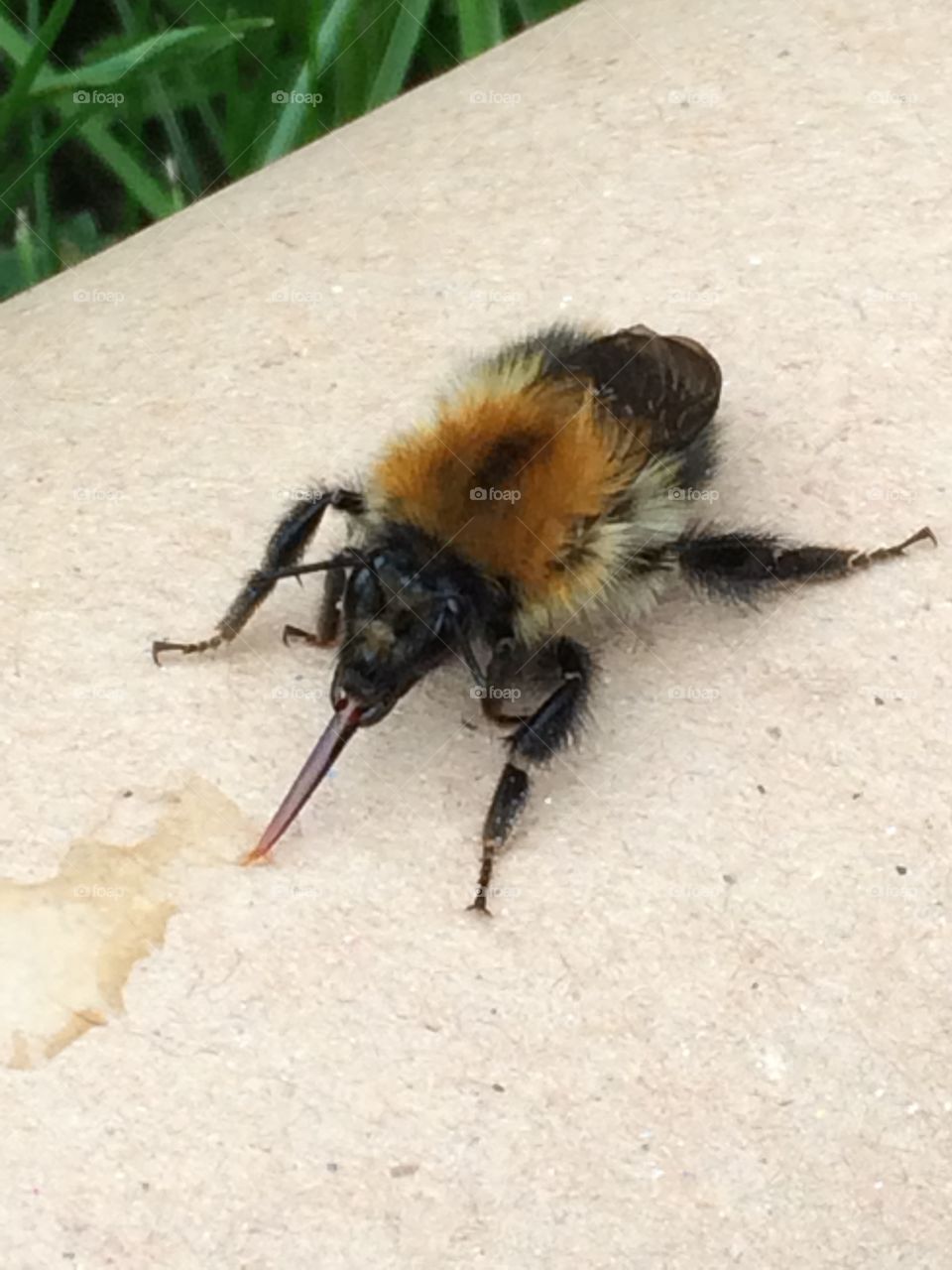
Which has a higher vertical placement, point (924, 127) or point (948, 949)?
point (924, 127)

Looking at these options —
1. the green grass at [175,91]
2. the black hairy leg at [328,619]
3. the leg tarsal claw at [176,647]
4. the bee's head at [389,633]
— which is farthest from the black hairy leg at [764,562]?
the green grass at [175,91]

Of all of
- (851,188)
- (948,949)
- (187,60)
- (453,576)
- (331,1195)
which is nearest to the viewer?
(331,1195)

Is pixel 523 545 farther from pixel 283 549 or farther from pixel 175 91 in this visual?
pixel 175 91

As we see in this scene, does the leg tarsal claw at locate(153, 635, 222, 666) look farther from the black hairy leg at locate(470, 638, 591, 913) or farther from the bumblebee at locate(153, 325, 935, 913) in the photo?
the black hairy leg at locate(470, 638, 591, 913)

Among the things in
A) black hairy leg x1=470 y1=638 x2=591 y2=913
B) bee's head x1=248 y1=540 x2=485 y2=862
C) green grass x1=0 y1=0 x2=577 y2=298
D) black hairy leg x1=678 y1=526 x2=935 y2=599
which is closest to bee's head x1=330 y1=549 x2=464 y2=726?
bee's head x1=248 y1=540 x2=485 y2=862

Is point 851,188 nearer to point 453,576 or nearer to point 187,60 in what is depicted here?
point 453,576

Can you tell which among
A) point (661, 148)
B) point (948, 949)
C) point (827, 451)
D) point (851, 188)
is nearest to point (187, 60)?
point (661, 148)

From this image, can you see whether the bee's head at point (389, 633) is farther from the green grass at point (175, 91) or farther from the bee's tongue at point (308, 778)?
the green grass at point (175, 91)

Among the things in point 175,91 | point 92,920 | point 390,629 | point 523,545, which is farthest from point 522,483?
point 175,91
